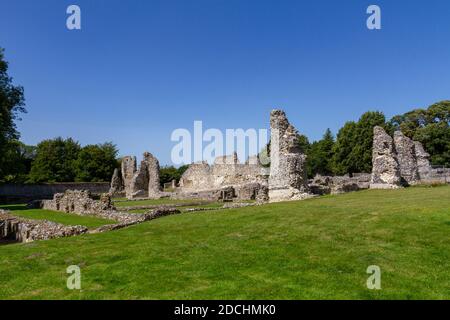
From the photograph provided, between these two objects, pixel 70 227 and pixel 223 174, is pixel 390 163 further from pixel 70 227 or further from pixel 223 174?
pixel 223 174

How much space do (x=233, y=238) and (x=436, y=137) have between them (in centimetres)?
6267

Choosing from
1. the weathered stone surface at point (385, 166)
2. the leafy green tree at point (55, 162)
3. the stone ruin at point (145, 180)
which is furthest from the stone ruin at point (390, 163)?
the leafy green tree at point (55, 162)

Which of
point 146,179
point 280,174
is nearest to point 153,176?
point 146,179

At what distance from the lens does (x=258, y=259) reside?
368 inches

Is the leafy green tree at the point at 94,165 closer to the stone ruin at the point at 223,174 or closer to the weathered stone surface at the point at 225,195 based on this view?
the stone ruin at the point at 223,174

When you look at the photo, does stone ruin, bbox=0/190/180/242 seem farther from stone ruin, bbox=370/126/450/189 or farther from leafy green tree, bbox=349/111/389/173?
leafy green tree, bbox=349/111/389/173

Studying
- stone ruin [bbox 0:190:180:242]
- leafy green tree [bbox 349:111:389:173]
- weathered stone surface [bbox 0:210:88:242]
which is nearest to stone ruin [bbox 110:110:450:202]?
stone ruin [bbox 0:190:180:242]

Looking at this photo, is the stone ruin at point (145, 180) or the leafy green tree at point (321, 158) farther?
the leafy green tree at point (321, 158)

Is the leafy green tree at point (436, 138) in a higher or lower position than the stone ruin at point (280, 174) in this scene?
higher

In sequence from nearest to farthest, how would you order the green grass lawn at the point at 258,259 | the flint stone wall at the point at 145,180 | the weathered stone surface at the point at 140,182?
the green grass lawn at the point at 258,259 → the flint stone wall at the point at 145,180 → the weathered stone surface at the point at 140,182

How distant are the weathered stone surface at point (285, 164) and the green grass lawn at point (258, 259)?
376 inches

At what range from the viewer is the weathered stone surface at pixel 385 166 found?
28609mm
